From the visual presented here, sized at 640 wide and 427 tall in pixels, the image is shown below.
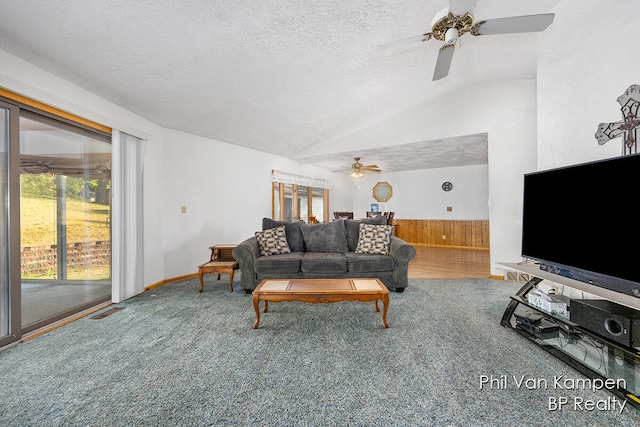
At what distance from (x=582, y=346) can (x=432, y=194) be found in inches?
245

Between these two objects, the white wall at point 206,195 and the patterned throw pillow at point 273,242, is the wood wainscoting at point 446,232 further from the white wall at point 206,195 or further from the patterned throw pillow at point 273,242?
the patterned throw pillow at point 273,242

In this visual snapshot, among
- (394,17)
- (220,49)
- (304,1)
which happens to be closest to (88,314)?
(220,49)

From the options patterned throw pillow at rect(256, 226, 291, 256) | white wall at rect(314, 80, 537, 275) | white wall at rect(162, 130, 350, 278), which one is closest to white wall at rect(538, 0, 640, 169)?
white wall at rect(314, 80, 537, 275)

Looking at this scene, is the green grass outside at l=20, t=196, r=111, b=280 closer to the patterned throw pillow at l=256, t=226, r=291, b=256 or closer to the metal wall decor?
the patterned throw pillow at l=256, t=226, r=291, b=256

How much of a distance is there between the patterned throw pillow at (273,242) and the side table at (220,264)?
0.47 meters

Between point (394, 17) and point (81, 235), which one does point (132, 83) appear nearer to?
point (81, 235)

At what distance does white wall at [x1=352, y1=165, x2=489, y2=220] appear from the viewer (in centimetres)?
710

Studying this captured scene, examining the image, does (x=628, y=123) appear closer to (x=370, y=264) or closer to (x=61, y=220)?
(x=370, y=264)

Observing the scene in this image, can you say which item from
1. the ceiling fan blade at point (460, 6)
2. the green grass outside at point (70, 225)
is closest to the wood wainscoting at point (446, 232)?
the ceiling fan blade at point (460, 6)

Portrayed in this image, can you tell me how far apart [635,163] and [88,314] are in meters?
4.92

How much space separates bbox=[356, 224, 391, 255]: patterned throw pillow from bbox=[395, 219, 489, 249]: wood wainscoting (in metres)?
4.04

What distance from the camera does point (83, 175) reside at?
2973 mm

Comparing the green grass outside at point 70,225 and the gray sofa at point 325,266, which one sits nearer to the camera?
the green grass outside at point 70,225

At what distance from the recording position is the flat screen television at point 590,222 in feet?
5.13
